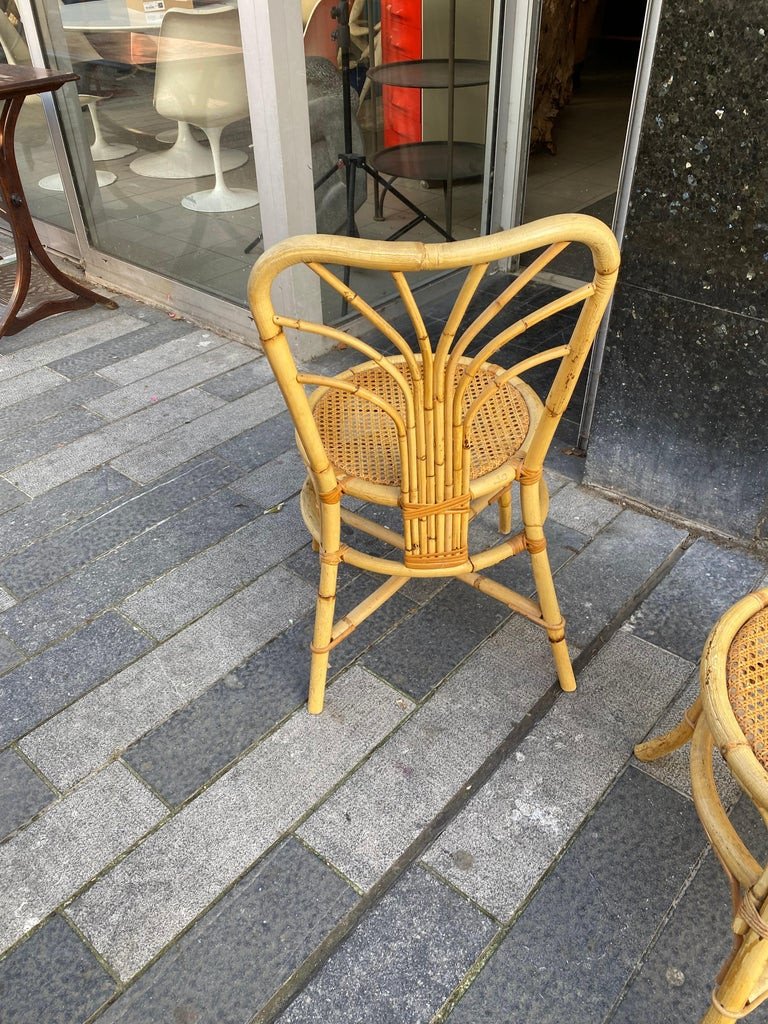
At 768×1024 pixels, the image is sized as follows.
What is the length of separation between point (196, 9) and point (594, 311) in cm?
239

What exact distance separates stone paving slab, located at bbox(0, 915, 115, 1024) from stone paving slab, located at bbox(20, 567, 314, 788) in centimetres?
33

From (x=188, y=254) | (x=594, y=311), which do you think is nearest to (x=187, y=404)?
(x=188, y=254)

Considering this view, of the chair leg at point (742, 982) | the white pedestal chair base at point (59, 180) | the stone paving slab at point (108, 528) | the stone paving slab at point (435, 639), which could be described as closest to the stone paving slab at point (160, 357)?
the stone paving slab at point (108, 528)

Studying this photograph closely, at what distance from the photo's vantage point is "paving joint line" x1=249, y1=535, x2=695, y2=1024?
130 cm

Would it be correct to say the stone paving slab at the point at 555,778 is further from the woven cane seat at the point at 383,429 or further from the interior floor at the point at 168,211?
the interior floor at the point at 168,211

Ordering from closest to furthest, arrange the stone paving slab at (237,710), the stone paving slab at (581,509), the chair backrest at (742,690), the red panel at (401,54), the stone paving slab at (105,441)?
the chair backrest at (742,690) < the stone paving slab at (237,710) < the stone paving slab at (581,509) < the stone paving slab at (105,441) < the red panel at (401,54)

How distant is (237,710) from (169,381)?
173cm

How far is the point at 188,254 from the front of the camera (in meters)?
3.51

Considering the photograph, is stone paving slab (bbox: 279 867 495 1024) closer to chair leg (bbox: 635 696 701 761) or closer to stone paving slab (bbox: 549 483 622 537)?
chair leg (bbox: 635 696 701 761)

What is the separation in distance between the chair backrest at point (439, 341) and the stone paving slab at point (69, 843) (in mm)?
768

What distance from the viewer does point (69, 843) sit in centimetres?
152

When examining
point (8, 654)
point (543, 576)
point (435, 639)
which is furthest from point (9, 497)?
point (543, 576)

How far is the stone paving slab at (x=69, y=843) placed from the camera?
56.2 inches

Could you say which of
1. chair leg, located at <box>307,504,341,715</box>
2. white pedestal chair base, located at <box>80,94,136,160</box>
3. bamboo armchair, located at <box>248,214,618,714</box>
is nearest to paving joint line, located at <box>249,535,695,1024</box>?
bamboo armchair, located at <box>248,214,618,714</box>
